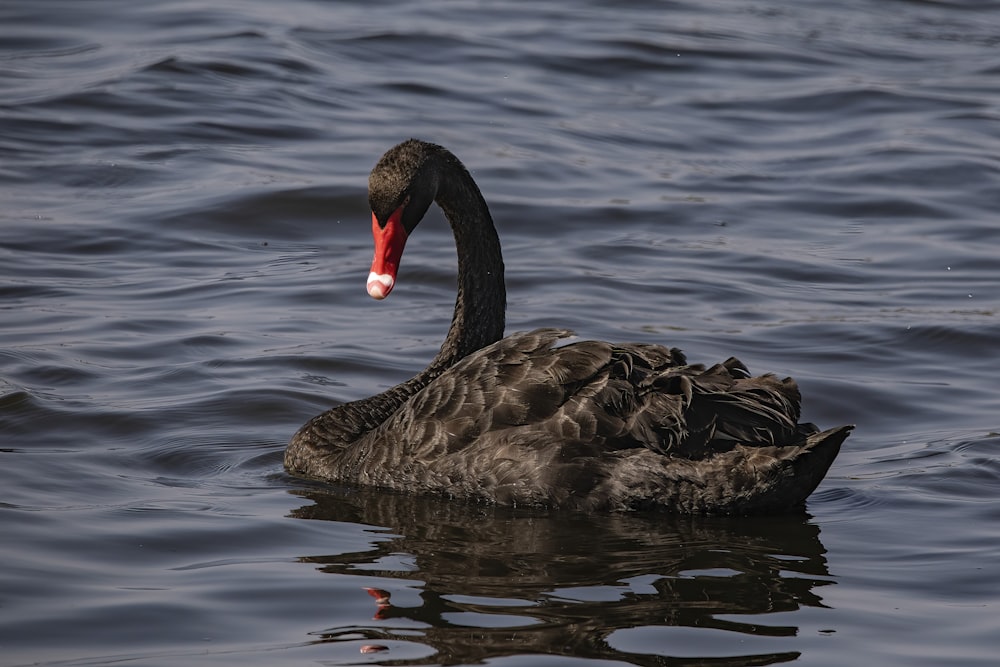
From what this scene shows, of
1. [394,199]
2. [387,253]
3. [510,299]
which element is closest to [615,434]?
[387,253]

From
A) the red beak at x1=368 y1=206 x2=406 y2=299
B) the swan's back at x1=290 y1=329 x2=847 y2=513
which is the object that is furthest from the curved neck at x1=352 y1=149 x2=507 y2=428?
the swan's back at x1=290 y1=329 x2=847 y2=513

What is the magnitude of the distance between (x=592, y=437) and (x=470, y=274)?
1546mm

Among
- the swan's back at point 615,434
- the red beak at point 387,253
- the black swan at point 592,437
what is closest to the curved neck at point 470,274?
the red beak at point 387,253

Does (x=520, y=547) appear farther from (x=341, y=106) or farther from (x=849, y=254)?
(x=341, y=106)

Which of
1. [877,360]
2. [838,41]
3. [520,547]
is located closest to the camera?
[520,547]

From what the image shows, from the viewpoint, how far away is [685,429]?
648cm

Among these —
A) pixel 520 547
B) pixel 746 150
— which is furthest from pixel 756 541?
Result: pixel 746 150

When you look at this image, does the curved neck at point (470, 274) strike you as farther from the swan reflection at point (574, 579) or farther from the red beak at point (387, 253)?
the swan reflection at point (574, 579)

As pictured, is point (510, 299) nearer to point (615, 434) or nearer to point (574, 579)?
point (615, 434)

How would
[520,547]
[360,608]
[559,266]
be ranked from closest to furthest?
[360,608]
[520,547]
[559,266]

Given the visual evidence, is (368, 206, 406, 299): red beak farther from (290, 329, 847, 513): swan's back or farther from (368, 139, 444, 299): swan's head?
(290, 329, 847, 513): swan's back

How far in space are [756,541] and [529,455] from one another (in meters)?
0.99

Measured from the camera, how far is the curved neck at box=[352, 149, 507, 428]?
7836mm

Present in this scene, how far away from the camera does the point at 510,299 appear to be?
10.6 metres
